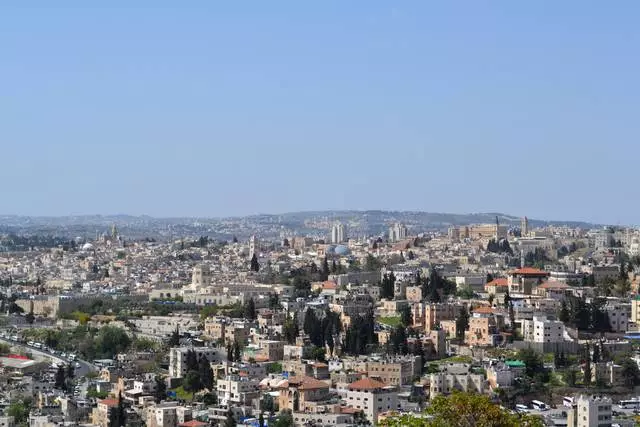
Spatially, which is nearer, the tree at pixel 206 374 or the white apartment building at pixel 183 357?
the tree at pixel 206 374

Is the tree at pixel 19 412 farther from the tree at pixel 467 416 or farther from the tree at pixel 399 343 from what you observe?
the tree at pixel 467 416

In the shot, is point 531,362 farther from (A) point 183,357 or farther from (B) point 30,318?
(B) point 30,318

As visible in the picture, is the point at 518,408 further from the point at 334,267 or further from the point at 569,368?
the point at 334,267

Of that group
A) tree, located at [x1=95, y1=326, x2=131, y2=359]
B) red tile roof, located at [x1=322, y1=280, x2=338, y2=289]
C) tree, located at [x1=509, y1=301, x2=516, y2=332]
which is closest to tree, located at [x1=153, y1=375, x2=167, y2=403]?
tree, located at [x1=95, y1=326, x2=131, y2=359]

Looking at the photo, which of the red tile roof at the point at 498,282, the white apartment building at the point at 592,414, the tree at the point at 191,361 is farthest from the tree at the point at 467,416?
the red tile roof at the point at 498,282

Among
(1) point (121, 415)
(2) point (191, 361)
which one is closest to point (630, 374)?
(2) point (191, 361)
